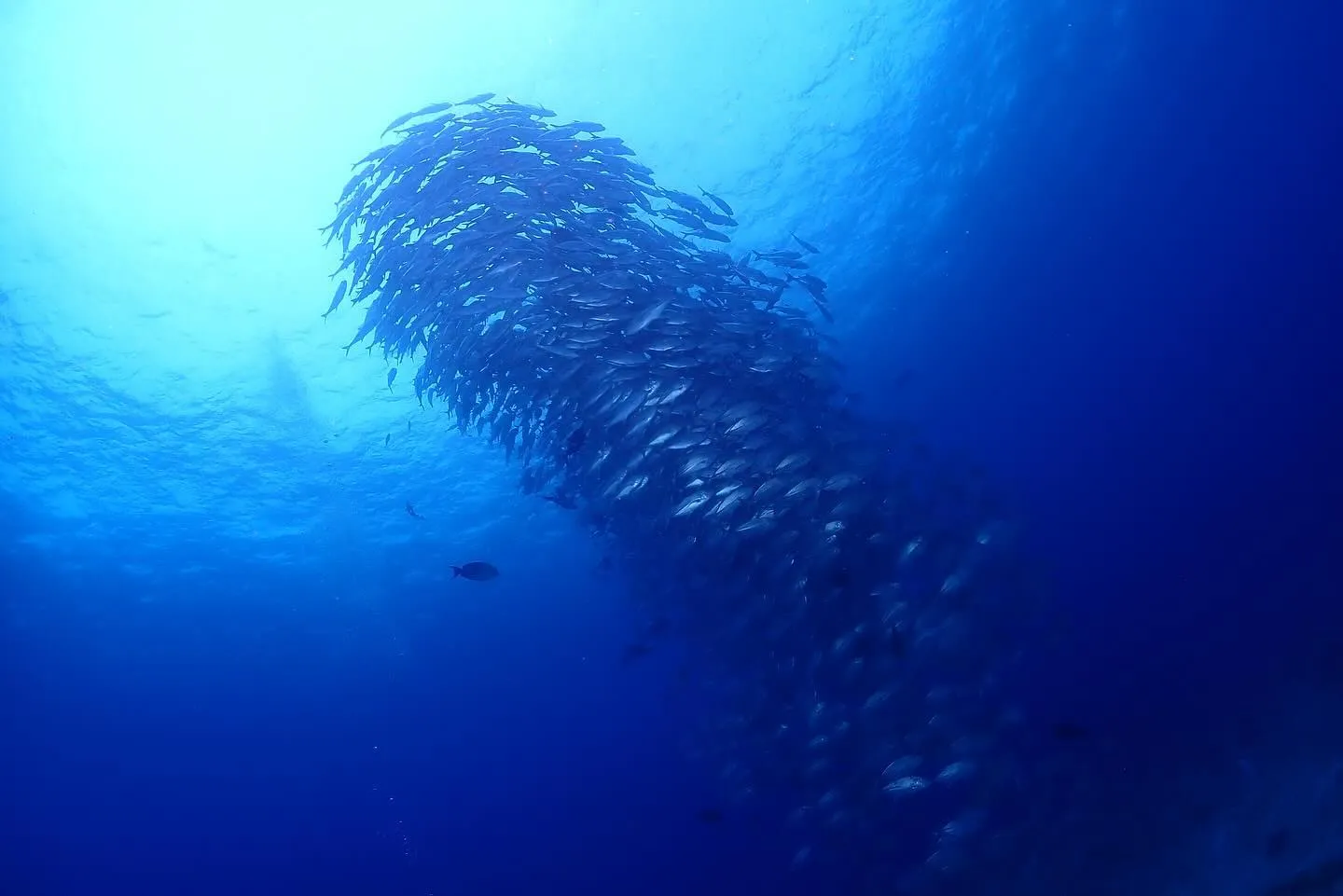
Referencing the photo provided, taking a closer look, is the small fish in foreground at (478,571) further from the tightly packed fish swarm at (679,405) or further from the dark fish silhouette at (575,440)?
the dark fish silhouette at (575,440)

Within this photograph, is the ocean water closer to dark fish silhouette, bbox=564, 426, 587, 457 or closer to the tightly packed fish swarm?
the tightly packed fish swarm

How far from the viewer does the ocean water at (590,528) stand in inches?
483

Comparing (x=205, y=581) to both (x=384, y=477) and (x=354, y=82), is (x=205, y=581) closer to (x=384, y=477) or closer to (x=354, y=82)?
(x=384, y=477)

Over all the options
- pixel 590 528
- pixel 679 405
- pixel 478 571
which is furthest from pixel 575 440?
pixel 590 528

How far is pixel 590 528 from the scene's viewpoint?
12.4 meters

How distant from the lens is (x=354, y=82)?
13.4 meters

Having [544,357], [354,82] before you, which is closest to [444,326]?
[544,357]

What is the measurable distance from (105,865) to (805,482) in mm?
35952

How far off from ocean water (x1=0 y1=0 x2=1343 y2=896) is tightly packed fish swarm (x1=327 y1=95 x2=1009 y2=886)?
4.51ft

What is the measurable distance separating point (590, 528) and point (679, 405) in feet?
15.1

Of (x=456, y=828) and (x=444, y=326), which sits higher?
(x=456, y=828)

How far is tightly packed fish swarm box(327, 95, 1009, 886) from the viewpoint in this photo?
8.09 m

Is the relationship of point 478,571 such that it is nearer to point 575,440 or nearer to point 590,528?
point 575,440

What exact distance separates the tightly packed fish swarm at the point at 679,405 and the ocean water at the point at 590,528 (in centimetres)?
138
